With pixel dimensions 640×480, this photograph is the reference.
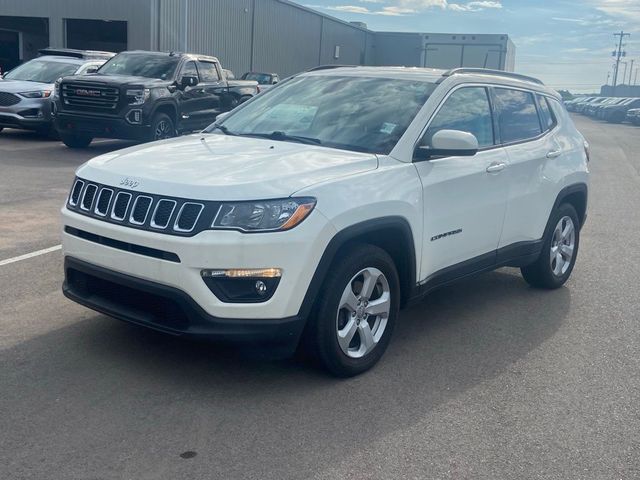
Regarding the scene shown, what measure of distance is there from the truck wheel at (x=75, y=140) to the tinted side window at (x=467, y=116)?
11464 millimetres

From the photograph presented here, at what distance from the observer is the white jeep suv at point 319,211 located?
4.16 meters

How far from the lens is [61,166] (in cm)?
1347

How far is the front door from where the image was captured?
516 centimetres

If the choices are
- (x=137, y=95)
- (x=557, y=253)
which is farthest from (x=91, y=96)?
(x=557, y=253)

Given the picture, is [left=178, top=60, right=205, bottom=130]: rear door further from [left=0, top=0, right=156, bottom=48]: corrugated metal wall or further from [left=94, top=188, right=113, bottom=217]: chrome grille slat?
[left=0, top=0, right=156, bottom=48]: corrugated metal wall

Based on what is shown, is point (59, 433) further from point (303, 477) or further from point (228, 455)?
point (303, 477)

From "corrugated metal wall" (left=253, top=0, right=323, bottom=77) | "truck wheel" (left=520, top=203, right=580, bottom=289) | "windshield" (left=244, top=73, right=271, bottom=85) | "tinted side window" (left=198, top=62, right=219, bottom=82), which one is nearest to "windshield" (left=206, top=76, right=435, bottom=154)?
"truck wheel" (left=520, top=203, right=580, bottom=289)

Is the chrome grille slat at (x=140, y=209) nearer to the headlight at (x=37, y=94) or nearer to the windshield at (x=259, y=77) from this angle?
the headlight at (x=37, y=94)

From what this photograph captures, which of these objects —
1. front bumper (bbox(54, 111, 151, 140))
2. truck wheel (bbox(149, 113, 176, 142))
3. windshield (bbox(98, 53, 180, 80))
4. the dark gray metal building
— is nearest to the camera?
front bumper (bbox(54, 111, 151, 140))

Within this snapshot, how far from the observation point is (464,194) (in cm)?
542

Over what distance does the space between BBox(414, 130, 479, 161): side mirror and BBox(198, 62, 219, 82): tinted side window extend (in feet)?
39.9

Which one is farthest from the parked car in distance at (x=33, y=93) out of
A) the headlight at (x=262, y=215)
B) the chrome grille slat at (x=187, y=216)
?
the headlight at (x=262, y=215)

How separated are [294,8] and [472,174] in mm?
38370

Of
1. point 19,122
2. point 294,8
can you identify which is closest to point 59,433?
point 19,122
